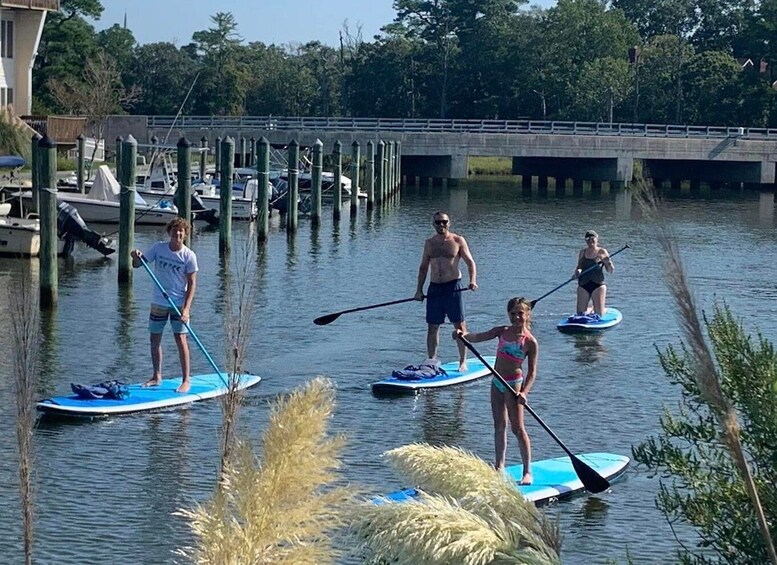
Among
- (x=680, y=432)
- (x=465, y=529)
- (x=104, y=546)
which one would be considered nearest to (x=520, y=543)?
(x=465, y=529)

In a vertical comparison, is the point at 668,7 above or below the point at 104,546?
above

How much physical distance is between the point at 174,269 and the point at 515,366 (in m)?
4.47

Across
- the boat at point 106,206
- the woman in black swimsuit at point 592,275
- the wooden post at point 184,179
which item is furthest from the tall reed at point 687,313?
the boat at point 106,206

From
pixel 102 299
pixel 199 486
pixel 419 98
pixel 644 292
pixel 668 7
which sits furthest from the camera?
pixel 668 7

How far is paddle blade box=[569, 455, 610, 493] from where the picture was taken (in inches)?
489

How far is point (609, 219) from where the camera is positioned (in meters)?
51.1

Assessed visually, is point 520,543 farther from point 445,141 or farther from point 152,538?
point 445,141

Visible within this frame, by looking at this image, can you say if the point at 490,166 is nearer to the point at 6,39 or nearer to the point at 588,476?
the point at 6,39

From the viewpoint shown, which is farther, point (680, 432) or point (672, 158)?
point (672, 158)

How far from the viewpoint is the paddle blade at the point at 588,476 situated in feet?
40.7

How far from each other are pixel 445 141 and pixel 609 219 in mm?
20520

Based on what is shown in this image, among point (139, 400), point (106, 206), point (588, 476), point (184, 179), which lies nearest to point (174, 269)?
point (139, 400)

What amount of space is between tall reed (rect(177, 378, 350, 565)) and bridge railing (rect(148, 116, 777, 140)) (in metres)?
66.2

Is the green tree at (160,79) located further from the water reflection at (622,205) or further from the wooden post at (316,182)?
the wooden post at (316,182)
